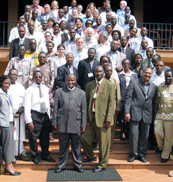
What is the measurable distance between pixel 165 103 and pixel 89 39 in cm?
292

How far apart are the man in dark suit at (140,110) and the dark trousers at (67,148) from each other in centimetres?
115

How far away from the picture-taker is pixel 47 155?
5.95 m

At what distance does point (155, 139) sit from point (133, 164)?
94cm

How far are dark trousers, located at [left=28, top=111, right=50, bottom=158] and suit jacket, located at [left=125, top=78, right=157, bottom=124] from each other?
1.69 meters

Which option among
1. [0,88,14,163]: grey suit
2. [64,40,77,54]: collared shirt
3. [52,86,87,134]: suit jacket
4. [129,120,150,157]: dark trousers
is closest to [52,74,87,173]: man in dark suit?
[52,86,87,134]: suit jacket

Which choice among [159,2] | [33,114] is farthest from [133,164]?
[159,2]

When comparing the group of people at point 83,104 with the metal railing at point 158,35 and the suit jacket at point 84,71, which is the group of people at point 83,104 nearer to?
the suit jacket at point 84,71

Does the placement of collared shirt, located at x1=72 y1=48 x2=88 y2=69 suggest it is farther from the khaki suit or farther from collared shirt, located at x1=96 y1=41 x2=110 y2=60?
the khaki suit

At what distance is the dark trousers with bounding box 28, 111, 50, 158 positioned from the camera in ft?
18.8

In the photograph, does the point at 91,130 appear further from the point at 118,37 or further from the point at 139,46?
the point at 139,46

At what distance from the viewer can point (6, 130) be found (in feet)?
17.6

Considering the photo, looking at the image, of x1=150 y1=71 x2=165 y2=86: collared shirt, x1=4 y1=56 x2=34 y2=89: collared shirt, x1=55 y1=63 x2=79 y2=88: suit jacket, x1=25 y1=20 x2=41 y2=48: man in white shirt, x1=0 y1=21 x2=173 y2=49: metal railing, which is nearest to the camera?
x1=55 y1=63 x2=79 y2=88: suit jacket

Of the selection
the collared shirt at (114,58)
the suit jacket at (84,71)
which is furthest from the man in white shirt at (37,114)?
the collared shirt at (114,58)

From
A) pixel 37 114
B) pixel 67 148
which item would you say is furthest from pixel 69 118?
pixel 37 114
